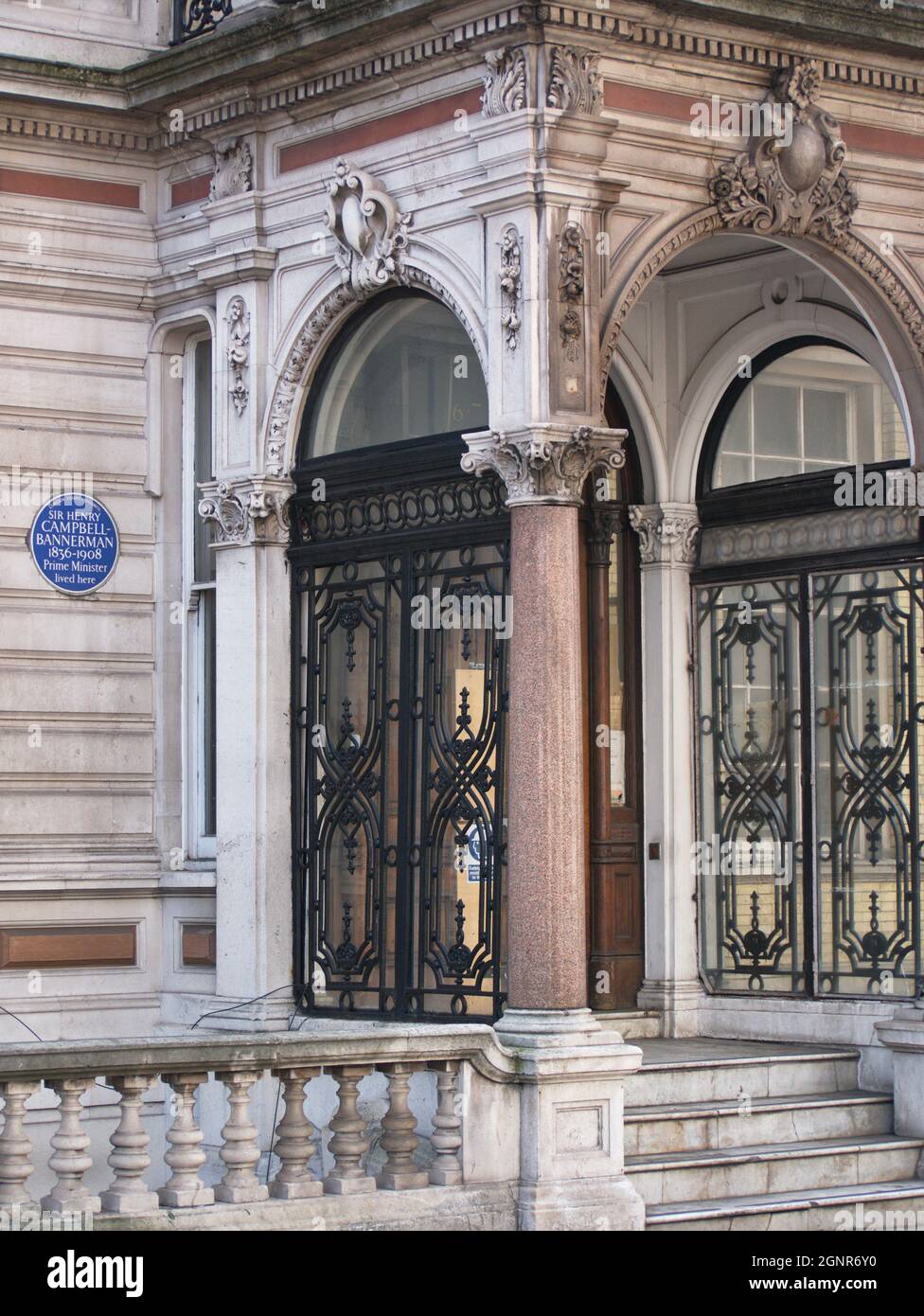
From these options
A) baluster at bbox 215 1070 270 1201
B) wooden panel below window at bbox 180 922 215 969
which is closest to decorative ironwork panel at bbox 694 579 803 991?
wooden panel below window at bbox 180 922 215 969

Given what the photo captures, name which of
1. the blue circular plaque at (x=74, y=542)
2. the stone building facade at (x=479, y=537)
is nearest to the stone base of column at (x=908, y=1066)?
the stone building facade at (x=479, y=537)

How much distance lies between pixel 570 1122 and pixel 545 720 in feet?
5.98

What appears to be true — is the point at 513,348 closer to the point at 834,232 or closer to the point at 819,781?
the point at 834,232

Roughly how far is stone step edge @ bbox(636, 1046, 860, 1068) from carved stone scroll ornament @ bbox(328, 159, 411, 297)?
13.6ft

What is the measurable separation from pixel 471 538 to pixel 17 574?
293 centimetres

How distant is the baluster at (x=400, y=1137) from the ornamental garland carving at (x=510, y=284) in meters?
3.40

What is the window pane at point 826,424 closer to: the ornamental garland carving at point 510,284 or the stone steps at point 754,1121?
the ornamental garland carving at point 510,284

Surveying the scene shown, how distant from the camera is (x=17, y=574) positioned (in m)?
13.7

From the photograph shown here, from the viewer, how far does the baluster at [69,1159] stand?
9.68 m

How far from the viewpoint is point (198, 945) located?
45.0ft

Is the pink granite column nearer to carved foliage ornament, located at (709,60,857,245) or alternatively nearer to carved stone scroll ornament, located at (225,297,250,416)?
carved foliage ornament, located at (709,60,857,245)

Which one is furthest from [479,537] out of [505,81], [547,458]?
[505,81]
